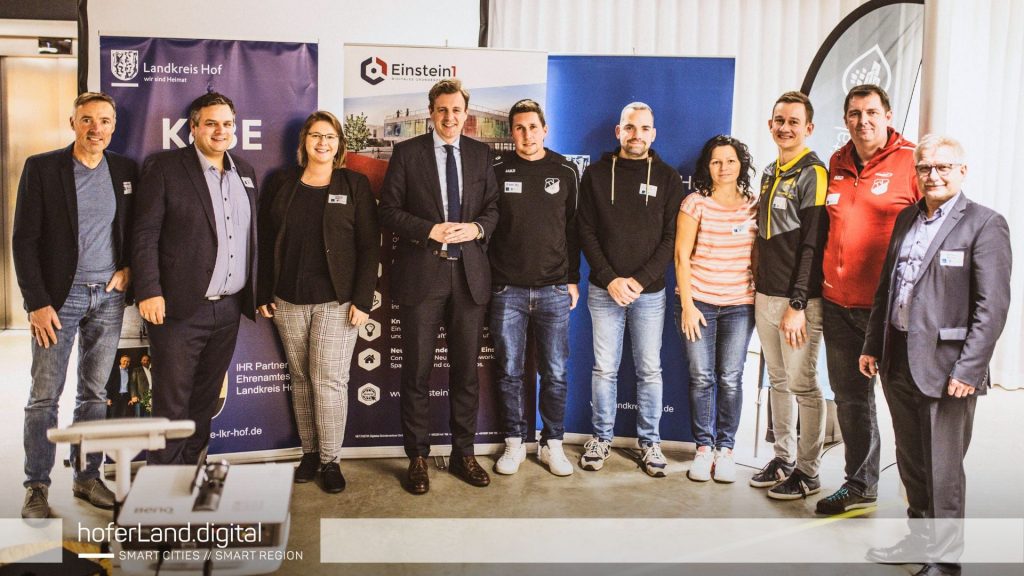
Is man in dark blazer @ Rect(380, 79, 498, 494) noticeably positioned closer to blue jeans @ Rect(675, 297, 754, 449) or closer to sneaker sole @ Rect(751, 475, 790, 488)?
blue jeans @ Rect(675, 297, 754, 449)

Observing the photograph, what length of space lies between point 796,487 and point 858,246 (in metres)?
1.18

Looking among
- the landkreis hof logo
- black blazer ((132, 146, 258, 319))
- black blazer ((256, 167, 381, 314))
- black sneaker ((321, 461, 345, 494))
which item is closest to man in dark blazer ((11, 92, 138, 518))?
black blazer ((132, 146, 258, 319))

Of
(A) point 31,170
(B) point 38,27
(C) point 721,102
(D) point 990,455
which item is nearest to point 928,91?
(C) point 721,102

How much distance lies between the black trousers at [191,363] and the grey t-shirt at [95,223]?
1.07 feet

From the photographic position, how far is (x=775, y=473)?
378cm

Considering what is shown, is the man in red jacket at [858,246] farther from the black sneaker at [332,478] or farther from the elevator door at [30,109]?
the elevator door at [30,109]

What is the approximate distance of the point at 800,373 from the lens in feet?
11.5

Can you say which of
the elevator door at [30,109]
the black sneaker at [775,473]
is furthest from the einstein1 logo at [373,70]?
the elevator door at [30,109]

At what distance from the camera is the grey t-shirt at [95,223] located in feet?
10.4

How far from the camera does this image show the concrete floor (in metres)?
2.89

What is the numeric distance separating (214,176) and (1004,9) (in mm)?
5865

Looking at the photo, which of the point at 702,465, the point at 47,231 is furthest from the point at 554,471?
the point at 47,231

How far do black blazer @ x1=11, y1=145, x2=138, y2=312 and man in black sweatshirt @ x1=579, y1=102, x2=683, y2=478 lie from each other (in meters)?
2.27
